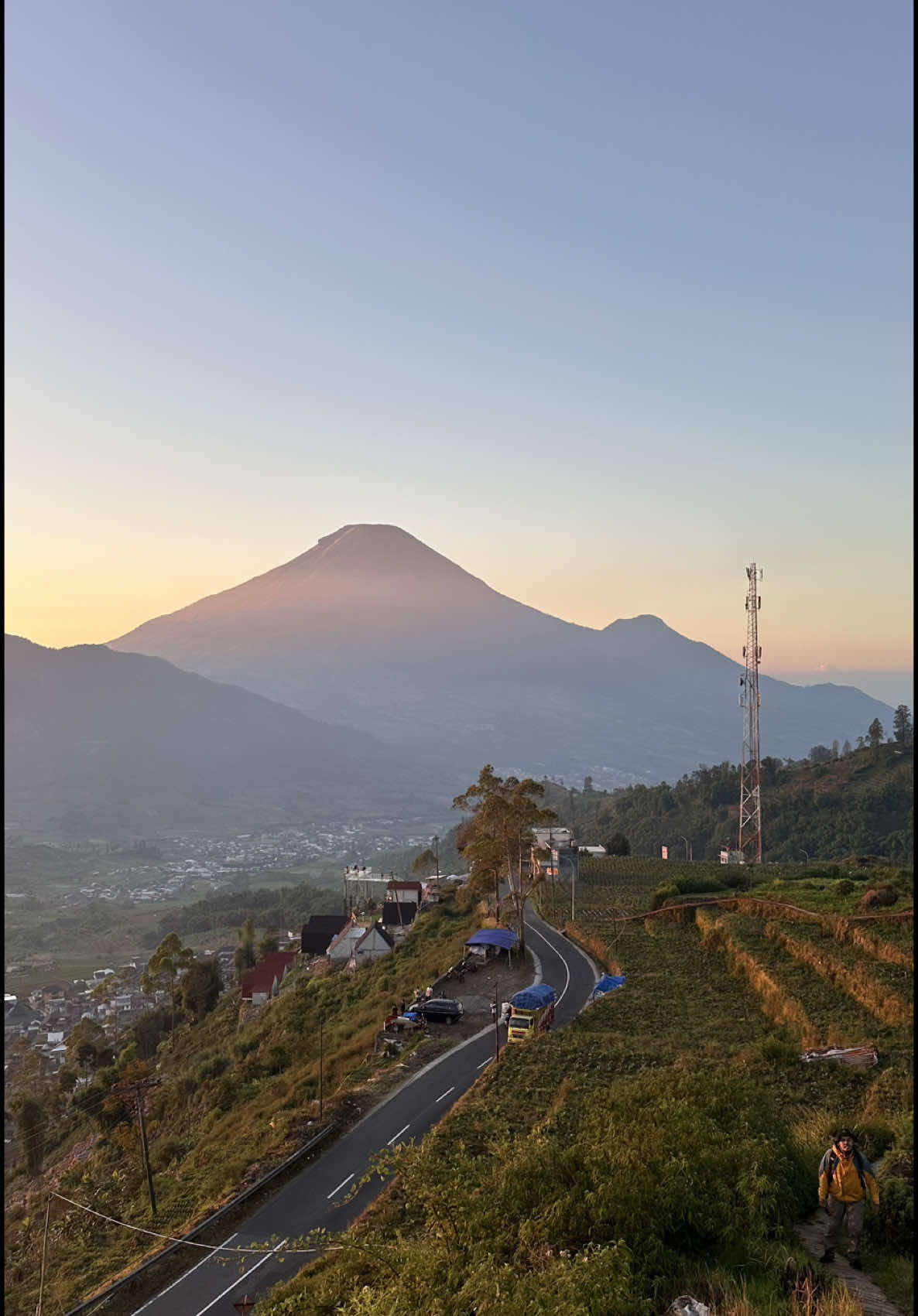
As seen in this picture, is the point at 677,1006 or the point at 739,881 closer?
the point at 677,1006

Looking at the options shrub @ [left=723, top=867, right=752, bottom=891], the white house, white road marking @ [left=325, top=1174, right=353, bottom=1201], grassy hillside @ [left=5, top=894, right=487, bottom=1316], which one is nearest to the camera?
white road marking @ [left=325, top=1174, right=353, bottom=1201]

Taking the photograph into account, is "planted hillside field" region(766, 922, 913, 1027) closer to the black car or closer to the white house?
the black car

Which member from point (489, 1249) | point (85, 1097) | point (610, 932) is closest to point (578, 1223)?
point (489, 1249)

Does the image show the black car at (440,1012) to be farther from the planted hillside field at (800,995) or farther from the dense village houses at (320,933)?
the dense village houses at (320,933)

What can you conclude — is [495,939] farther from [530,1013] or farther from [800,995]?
[800,995]

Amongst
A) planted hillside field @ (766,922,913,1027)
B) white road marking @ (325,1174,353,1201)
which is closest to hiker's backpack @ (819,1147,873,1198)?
white road marking @ (325,1174,353,1201)

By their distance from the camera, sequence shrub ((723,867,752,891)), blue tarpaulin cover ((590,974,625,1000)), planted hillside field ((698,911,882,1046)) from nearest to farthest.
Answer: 1. planted hillside field ((698,911,882,1046))
2. blue tarpaulin cover ((590,974,625,1000))
3. shrub ((723,867,752,891))

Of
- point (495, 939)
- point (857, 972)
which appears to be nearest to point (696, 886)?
point (495, 939)
